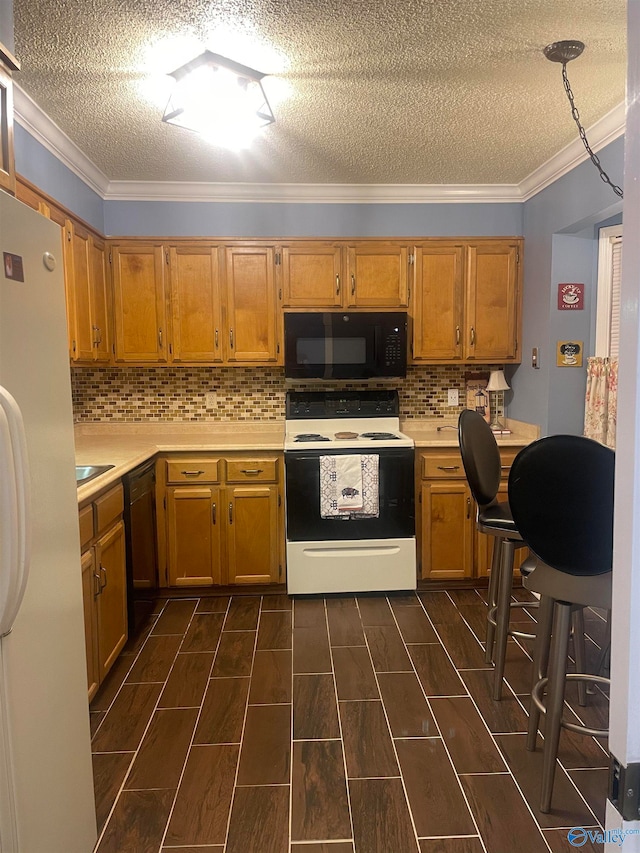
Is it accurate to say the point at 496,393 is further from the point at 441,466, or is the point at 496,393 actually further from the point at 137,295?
the point at 137,295

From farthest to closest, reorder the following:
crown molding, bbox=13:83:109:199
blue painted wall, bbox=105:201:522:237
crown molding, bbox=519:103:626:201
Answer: blue painted wall, bbox=105:201:522:237 → crown molding, bbox=519:103:626:201 → crown molding, bbox=13:83:109:199

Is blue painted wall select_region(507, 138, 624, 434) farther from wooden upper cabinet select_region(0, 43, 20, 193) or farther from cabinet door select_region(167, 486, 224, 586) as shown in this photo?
wooden upper cabinet select_region(0, 43, 20, 193)

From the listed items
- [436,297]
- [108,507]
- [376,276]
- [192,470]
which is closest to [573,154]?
[436,297]

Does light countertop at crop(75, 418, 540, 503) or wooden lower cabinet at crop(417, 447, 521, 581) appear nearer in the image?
light countertop at crop(75, 418, 540, 503)

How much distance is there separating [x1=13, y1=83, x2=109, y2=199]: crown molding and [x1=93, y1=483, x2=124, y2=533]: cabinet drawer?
1.62m

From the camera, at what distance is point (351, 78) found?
2148 millimetres

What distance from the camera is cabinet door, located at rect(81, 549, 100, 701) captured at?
81.0 inches

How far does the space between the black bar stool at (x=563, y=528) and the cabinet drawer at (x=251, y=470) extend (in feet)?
5.89

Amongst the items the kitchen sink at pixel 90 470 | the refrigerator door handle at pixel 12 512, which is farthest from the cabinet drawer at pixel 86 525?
the refrigerator door handle at pixel 12 512

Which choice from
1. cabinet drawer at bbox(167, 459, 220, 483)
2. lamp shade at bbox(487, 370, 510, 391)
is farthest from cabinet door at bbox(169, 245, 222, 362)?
lamp shade at bbox(487, 370, 510, 391)

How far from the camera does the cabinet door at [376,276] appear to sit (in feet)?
11.4

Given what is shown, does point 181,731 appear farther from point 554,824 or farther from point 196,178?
point 196,178

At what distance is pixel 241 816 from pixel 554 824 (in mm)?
913

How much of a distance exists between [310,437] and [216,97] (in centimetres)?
193
